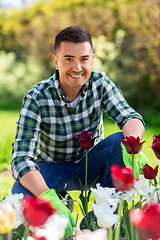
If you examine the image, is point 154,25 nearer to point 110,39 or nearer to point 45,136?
point 110,39

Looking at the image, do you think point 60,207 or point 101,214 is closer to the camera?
point 101,214

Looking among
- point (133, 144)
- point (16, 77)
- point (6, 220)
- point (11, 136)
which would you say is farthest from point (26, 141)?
point (16, 77)

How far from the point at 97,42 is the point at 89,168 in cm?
526

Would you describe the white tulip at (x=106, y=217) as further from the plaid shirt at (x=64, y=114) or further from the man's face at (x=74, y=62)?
the man's face at (x=74, y=62)

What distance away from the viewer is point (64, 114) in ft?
5.94

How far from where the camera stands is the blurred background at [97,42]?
583cm

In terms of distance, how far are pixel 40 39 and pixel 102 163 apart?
702 cm

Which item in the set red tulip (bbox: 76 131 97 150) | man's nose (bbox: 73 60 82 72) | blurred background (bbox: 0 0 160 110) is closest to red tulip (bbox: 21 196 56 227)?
red tulip (bbox: 76 131 97 150)

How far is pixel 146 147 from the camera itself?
12.9ft

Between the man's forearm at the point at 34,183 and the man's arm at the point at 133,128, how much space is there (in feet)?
1.86

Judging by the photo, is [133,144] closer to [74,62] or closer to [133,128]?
[133,128]

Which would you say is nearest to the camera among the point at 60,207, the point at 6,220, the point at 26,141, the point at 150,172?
the point at 6,220

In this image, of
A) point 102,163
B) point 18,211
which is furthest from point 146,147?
point 18,211

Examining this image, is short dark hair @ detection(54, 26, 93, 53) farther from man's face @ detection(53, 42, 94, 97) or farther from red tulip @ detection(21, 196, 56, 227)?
red tulip @ detection(21, 196, 56, 227)
